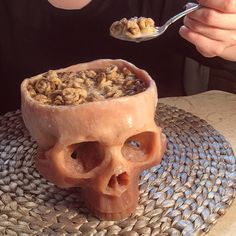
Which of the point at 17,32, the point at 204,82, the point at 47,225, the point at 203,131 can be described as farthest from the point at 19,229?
the point at 204,82

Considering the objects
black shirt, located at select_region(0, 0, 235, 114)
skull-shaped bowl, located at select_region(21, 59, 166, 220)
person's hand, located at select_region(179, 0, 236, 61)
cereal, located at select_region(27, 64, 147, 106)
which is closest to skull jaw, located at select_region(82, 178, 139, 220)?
skull-shaped bowl, located at select_region(21, 59, 166, 220)

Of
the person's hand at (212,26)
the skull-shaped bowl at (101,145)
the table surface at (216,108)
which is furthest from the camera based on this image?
the table surface at (216,108)

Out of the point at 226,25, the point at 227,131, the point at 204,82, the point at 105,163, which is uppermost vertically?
the point at 226,25

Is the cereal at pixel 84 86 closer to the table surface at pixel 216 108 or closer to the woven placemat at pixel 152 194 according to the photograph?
the woven placemat at pixel 152 194

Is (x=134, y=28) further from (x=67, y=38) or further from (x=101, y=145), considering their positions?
(x=67, y=38)

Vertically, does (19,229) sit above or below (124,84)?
below

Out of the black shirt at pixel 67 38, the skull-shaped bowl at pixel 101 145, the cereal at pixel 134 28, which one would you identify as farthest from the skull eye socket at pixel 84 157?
the black shirt at pixel 67 38

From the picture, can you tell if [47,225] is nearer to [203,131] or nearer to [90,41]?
[203,131]
